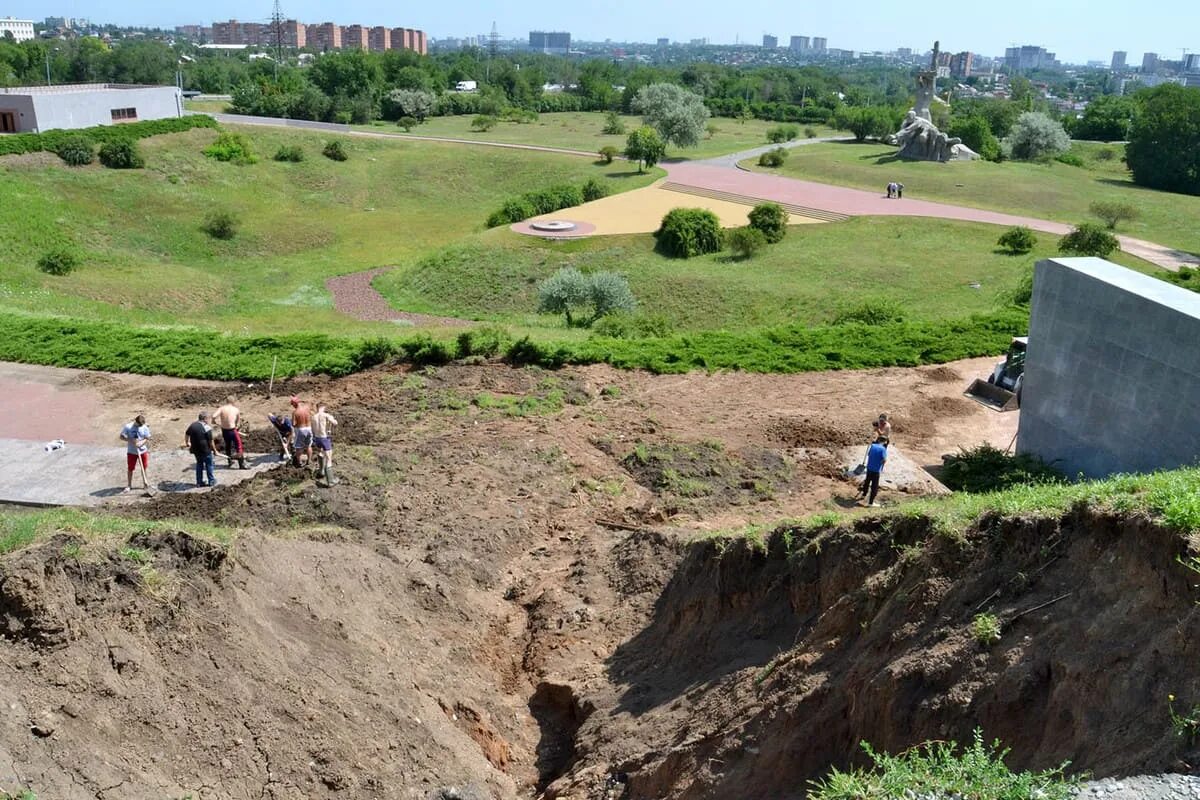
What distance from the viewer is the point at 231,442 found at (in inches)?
631

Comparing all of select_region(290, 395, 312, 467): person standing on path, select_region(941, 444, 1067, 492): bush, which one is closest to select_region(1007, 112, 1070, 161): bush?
select_region(941, 444, 1067, 492): bush

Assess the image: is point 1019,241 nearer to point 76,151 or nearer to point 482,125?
point 76,151

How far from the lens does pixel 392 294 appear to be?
120 feet

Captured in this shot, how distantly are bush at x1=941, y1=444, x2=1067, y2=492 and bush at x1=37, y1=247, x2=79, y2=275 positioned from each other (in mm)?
31519

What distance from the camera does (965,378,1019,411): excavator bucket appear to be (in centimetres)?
1959

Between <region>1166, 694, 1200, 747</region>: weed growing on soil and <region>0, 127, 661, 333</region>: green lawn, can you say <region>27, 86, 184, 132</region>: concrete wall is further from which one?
<region>1166, 694, 1200, 747</region>: weed growing on soil

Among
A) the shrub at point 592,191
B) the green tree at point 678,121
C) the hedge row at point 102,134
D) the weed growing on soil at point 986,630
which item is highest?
the green tree at point 678,121

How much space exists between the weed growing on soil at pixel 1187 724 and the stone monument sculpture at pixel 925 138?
202ft

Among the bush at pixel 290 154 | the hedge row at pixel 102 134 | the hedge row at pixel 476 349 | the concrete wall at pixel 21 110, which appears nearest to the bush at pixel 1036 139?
the bush at pixel 290 154

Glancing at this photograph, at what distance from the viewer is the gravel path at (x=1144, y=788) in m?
4.96

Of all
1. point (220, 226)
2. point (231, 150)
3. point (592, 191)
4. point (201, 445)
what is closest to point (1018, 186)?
point (592, 191)

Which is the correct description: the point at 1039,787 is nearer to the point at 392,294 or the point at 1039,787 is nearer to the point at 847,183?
the point at 392,294

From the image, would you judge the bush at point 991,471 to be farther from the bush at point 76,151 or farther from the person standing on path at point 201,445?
the bush at point 76,151

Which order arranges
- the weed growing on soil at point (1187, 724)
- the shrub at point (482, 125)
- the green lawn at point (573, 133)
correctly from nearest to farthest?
1. the weed growing on soil at point (1187, 724)
2. the green lawn at point (573, 133)
3. the shrub at point (482, 125)
